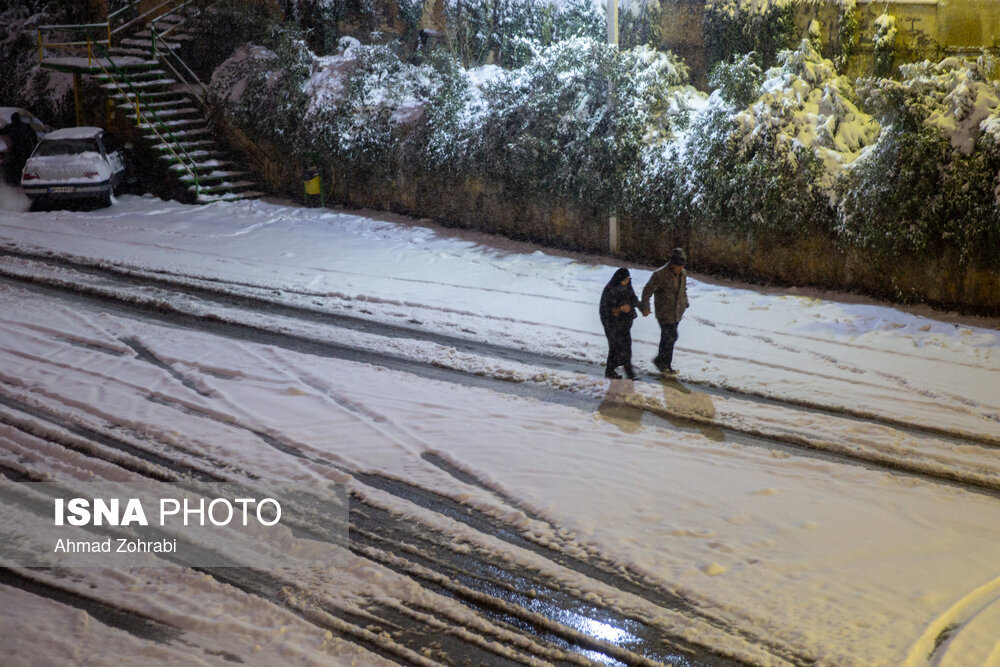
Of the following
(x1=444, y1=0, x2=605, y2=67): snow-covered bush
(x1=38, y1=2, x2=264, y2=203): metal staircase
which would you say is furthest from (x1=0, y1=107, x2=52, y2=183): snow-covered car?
(x1=444, y1=0, x2=605, y2=67): snow-covered bush

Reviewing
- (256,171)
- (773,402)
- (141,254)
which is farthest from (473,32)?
(773,402)

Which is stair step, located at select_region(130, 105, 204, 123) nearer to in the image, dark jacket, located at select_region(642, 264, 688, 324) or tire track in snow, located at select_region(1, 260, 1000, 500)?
tire track in snow, located at select_region(1, 260, 1000, 500)

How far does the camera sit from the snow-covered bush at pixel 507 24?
62.0 ft

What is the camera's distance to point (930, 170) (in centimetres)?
1201

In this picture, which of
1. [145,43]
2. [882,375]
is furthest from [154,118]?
[882,375]

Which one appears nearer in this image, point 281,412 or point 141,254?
point 281,412

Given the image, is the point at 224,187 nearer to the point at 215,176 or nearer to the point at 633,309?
the point at 215,176

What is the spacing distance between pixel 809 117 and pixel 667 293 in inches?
220

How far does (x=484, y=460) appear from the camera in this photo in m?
7.64

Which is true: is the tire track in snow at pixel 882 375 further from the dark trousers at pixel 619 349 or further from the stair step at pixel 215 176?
the stair step at pixel 215 176

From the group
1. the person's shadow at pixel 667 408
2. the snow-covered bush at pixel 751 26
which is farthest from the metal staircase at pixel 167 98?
the person's shadow at pixel 667 408

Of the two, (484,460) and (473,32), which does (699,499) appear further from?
(473,32)

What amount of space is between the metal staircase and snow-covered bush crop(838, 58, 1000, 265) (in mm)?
12976

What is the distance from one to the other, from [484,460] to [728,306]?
6.04 m
